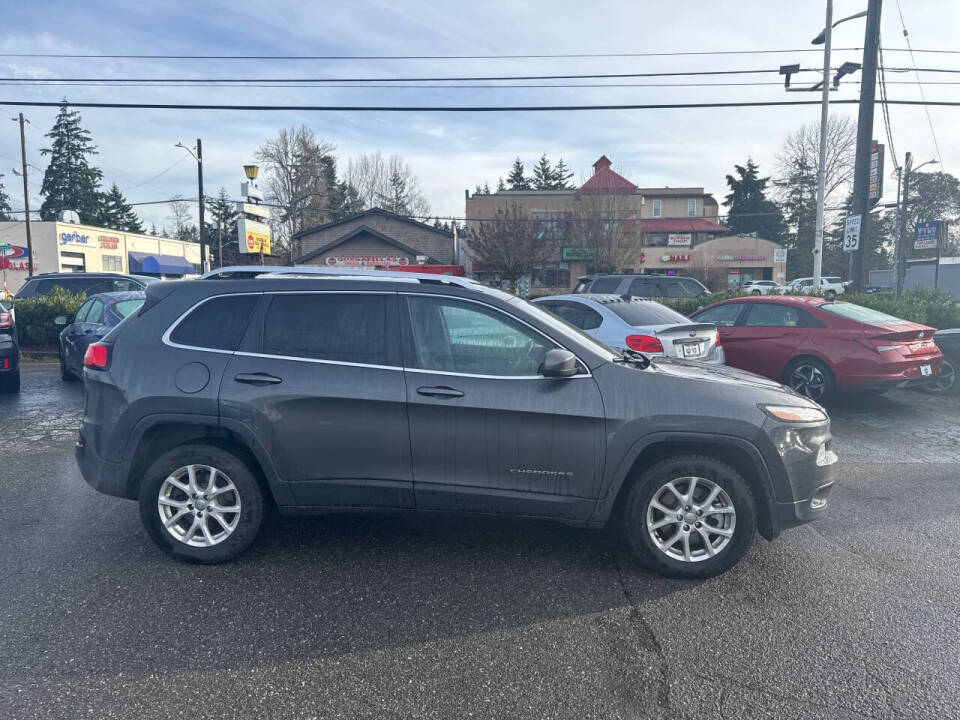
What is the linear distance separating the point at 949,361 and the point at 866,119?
20.8 feet

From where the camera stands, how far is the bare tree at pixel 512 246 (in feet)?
117

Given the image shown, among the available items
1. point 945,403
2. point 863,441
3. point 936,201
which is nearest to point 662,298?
point 945,403

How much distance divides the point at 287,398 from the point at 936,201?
81.0 metres

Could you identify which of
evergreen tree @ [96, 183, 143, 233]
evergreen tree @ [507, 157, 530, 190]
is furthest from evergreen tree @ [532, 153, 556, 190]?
evergreen tree @ [96, 183, 143, 233]

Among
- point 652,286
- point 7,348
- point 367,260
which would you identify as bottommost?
point 7,348

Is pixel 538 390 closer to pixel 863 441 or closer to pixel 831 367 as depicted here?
pixel 863 441

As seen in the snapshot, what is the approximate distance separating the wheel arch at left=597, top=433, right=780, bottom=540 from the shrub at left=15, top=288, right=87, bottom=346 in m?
14.5

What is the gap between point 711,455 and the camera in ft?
13.0

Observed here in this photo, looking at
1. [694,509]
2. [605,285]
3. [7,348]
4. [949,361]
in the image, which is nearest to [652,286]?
[605,285]

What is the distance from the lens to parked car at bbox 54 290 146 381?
32.2 ft

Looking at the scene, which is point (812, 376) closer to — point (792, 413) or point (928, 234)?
point (792, 413)

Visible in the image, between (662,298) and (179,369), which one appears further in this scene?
(662,298)

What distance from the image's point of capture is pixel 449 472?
12.9 feet

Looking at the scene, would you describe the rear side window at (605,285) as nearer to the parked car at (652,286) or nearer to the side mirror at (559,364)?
the parked car at (652,286)
